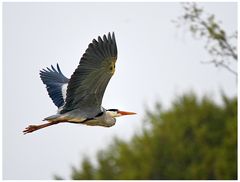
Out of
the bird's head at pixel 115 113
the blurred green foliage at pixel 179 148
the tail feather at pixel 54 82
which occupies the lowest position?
the blurred green foliage at pixel 179 148

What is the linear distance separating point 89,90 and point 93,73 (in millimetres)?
362

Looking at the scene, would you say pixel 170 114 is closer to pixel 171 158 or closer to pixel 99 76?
pixel 171 158

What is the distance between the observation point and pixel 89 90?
36.5 ft

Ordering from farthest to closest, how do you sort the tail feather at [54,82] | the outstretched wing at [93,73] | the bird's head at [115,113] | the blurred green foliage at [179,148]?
the blurred green foliage at [179,148], the tail feather at [54,82], the bird's head at [115,113], the outstretched wing at [93,73]

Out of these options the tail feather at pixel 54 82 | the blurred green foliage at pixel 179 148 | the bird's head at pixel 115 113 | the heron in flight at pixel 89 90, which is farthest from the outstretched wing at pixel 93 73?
the blurred green foliage at pixel 179 148

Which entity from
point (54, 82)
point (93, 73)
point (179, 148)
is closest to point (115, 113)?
point (54, 82)

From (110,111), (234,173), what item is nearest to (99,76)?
(110,111)

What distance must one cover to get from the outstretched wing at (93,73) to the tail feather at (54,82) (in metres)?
0.97

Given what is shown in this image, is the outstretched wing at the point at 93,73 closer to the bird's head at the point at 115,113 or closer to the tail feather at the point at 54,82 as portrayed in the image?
the bird's head at the point at 115,113

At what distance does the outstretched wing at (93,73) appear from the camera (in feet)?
35.0

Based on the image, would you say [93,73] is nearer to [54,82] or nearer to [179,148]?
[54,82]

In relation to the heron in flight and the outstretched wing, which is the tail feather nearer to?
the heron in flight

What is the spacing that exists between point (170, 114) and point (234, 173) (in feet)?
11.9

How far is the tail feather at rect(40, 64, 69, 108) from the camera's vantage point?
12.3 metres
